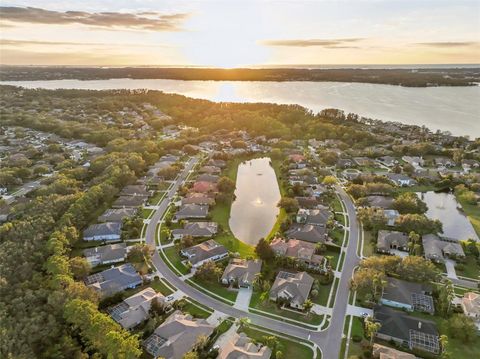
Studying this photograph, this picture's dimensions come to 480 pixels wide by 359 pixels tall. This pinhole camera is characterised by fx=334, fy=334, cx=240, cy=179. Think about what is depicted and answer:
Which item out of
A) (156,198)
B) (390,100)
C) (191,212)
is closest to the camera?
(191,212)

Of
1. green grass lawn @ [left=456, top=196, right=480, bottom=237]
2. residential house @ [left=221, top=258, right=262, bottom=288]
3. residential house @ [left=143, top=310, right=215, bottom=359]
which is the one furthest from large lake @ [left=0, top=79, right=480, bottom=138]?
residential house @ [left=143, top=310, right=215, bottom=359]

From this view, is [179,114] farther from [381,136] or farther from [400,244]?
[400,244]

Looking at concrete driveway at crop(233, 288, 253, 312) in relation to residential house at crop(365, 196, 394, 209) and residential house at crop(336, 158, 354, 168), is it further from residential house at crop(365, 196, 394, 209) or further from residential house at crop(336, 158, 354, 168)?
residential house at crop(336, 158, 354, 168)

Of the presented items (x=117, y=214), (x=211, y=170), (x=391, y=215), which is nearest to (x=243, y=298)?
(x=117, y=214)

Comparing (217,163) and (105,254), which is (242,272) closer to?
(105,254)

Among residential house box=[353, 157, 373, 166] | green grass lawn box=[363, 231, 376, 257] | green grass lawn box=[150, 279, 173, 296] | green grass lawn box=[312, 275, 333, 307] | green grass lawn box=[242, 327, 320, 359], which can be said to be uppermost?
residential house box=[353, 157, 373, 166]

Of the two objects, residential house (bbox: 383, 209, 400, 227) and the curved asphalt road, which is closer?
the curved asphalt road

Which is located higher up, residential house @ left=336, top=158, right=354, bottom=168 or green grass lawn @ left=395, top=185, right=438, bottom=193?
residential house @ left=336, top=158, right=354, bottom=168
